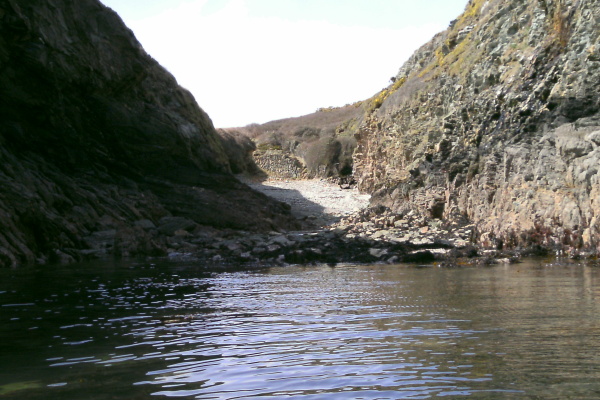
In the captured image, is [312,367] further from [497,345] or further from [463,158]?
[463,158]

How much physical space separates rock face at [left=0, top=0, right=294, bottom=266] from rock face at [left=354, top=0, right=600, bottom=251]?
9.63m

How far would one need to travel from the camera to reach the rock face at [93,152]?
23.9 m

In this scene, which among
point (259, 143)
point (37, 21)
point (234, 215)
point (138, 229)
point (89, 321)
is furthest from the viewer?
point (259, 143)

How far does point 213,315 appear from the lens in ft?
30.5

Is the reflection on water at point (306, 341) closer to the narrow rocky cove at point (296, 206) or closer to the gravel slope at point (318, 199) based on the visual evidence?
the narrow rocky cove at point (296, 206)

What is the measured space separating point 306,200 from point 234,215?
50.7 feet

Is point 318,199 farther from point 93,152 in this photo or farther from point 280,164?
point 280,164

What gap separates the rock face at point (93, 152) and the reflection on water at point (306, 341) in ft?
36.3

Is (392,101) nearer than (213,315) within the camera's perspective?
No

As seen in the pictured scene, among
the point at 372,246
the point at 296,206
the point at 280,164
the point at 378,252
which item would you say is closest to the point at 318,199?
the point at 296,206

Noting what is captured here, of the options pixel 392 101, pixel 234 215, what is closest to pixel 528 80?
pixel 234 215

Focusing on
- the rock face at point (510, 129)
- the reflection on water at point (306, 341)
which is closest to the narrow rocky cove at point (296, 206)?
the rock face at point (510, 129)

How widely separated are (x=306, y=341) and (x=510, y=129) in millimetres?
22173

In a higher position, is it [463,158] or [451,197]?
[463,158]
